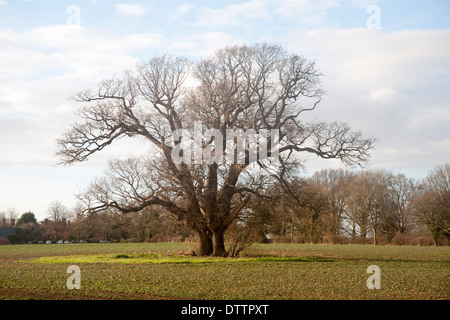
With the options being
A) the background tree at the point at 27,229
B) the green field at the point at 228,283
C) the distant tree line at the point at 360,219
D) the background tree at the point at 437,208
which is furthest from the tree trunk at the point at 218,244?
the background tree at the point at 27,229

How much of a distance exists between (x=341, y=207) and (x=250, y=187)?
46.9m

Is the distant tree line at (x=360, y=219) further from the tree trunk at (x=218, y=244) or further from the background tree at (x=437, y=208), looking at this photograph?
the tree trunk at (x=218, y=244)

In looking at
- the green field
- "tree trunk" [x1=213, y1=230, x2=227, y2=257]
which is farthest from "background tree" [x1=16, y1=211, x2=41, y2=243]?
the green field

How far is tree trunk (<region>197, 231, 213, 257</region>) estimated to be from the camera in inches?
1170

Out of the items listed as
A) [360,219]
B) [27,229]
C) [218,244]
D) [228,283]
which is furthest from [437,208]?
[27,229]

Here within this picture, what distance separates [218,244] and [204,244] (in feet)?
3.53

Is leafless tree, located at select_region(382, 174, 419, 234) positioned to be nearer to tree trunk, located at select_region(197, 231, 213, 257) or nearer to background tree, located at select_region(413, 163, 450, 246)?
background tree, located at select_region(413, 163, 450, 246)

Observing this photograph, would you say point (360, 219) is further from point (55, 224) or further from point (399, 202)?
point (55, 224)

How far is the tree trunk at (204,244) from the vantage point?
29.7m

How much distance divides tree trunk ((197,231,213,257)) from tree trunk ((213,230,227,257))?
2.11 ft

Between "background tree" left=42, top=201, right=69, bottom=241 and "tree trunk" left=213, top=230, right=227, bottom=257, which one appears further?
"background tree" left=42, top=201, right=69, bottom=241

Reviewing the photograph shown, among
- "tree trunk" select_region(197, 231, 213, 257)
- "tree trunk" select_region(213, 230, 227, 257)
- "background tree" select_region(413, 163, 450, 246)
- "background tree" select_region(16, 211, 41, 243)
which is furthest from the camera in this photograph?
"background tree" select_region(16, 211, 41, 243)

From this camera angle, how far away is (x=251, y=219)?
28672mm
